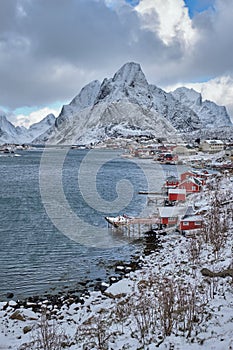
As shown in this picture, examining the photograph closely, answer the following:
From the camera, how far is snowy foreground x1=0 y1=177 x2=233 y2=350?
654 centimetres

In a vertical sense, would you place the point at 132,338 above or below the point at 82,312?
above

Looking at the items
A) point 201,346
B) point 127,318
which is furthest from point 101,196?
point 201,346

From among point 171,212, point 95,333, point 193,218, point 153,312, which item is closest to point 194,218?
point 193,218

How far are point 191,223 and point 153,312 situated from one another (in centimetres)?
1257

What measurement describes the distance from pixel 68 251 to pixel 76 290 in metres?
4.94

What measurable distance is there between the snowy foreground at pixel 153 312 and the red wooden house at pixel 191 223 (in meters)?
3.58

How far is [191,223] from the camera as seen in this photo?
A: 66.6 feet

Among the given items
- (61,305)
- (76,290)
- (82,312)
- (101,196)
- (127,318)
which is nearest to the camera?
(127,318)

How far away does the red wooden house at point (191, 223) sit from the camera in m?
20.1

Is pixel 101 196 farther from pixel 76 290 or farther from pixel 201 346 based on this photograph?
pixel 201 346

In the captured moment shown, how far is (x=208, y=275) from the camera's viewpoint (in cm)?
1082

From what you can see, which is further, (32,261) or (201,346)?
(32,261)

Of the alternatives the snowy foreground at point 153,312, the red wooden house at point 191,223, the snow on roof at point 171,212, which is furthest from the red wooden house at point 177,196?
the snowy foreground at point 153,312

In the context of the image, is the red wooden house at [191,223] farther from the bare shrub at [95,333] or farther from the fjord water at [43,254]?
the bare shrub at [95,333]
